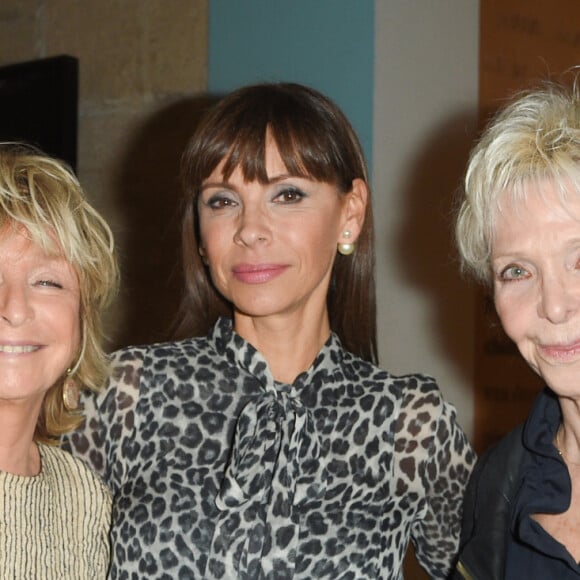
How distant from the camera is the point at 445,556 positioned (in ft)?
7.31

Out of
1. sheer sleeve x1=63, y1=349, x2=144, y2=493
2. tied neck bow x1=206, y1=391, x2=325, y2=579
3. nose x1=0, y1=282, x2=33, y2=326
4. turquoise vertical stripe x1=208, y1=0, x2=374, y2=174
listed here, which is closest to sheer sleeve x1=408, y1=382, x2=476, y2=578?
tied neck bow x1=206, y1=391, x2=325, y2=579

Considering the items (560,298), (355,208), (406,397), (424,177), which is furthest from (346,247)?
(424,177)

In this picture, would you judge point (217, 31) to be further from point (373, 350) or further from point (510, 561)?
point (510, 561)

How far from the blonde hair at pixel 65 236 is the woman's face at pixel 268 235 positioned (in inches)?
8.6

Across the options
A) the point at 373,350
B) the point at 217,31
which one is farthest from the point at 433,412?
Answer: the point at 217,31

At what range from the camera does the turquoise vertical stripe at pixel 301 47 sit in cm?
321

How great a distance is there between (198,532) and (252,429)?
0.23 meters

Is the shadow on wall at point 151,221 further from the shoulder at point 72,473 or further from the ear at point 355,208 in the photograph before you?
the shoulder at point 72,473

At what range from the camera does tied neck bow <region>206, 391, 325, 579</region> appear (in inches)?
78.2

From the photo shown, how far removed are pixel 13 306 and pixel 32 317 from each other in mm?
43

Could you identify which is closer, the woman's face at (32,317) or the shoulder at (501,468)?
the woman's face at (32,317)

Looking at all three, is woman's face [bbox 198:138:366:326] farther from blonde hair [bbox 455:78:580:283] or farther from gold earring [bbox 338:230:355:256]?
blonde hair [bbox 455:78:580:283]

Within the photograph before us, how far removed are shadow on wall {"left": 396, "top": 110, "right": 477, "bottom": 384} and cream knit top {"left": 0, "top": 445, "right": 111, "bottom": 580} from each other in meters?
1.59

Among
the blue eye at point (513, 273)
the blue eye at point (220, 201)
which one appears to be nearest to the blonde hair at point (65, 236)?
the blue eye at point (220, 201)
